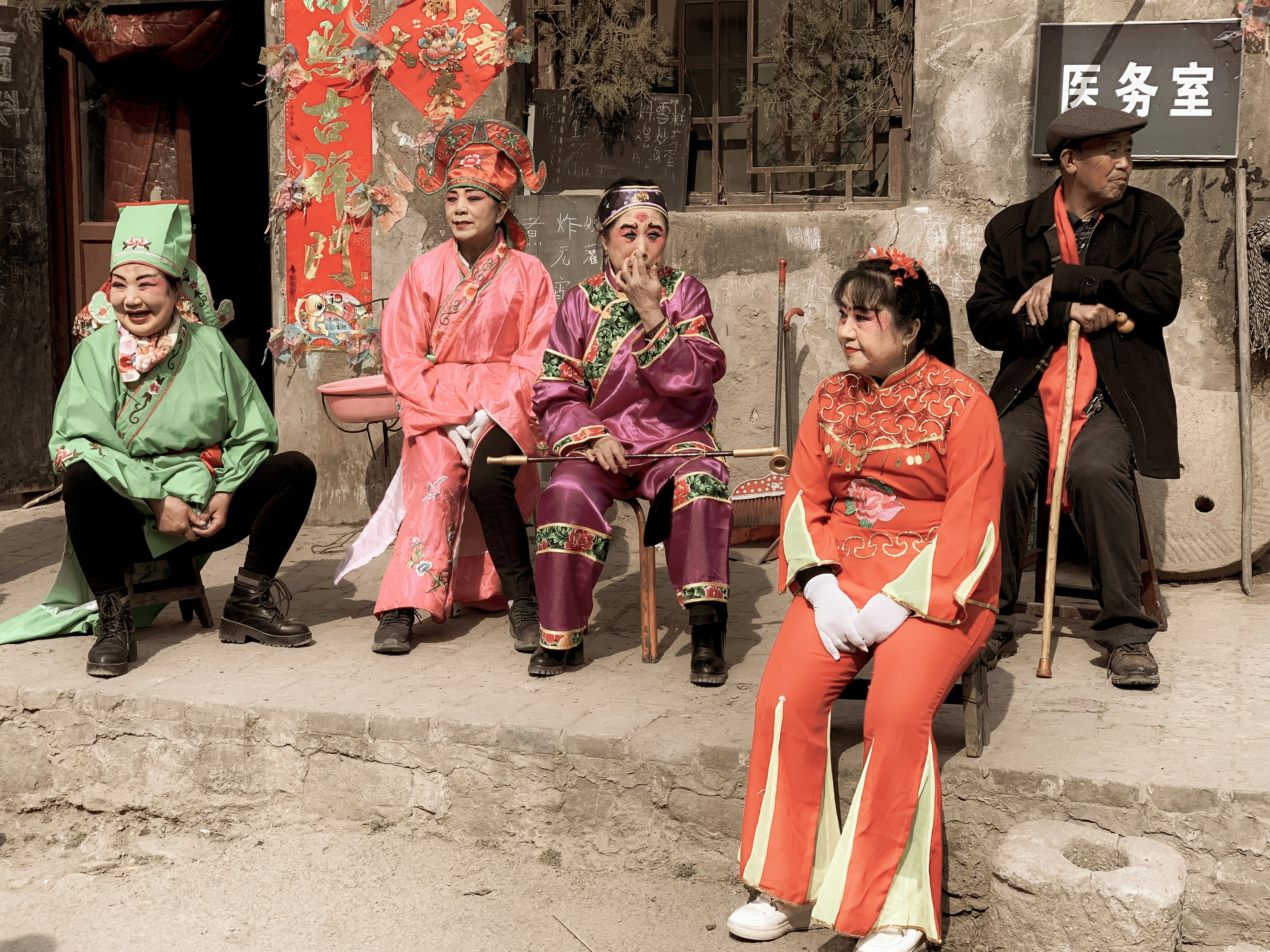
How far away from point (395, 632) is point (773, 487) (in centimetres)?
214

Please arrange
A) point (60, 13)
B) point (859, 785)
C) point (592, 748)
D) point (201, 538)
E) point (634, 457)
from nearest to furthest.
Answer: point (859, 785), point (592, 748), point (634, 457), point (201, 538), point (60, 13)

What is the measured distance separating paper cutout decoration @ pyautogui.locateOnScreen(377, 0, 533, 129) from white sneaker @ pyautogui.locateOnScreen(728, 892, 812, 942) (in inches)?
168

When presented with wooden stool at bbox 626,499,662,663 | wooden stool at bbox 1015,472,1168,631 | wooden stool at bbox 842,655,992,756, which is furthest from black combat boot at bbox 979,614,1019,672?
wooden stool at bbox 626,499,662,663

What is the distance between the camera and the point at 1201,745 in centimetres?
323

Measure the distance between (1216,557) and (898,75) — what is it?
8.46ft

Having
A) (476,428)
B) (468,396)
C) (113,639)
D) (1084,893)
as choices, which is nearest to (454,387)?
(468,396)

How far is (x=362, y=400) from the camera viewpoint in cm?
561

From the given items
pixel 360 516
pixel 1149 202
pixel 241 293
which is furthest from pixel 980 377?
pixel 241 293

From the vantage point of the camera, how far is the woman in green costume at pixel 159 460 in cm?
413

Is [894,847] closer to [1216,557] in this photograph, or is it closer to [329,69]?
[1216,557]

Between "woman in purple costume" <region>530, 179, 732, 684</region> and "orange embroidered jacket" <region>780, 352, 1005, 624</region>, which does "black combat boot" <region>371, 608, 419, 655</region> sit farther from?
"orange embroidered jacket" <region>780, 352, 1005, 624</region>

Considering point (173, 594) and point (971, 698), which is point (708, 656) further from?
Answer: point (173, 594)

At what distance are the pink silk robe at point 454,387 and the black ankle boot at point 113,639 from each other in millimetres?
808

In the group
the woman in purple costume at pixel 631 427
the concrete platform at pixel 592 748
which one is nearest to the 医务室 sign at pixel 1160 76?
the concrete platform at pixel 592 748
